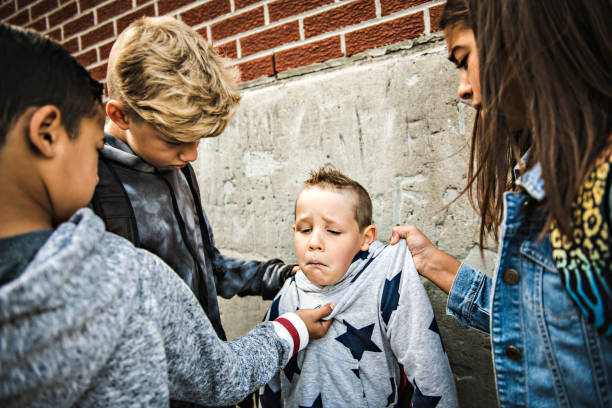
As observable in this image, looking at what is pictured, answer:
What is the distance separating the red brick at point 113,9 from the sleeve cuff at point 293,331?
2.55m

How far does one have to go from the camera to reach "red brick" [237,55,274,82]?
7.74 ft

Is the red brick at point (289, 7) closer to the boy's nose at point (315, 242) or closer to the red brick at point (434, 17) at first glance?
the red brick at point (434, 17)

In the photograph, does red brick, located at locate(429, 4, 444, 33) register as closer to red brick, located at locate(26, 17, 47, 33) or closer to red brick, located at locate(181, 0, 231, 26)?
red brick, located at locate(181, 0, 231, 26)

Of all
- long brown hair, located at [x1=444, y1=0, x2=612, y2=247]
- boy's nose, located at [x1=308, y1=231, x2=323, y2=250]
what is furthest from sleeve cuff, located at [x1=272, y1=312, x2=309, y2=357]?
long brown hair, located at [x1=444, y1=0, x2=612, y2=247]

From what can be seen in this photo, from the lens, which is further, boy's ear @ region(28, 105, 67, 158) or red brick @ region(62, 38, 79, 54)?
red brick @ region(62, 38, 79, 54)

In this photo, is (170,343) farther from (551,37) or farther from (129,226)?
(551,37)

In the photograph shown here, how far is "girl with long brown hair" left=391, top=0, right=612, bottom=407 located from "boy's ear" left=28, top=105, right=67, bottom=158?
1.07 m

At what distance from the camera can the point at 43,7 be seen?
333 centimetres

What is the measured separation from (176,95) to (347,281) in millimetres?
1001

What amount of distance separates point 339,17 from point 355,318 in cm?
156

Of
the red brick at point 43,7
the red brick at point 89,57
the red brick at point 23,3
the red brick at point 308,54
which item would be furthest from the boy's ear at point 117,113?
the red brick at point 23,3

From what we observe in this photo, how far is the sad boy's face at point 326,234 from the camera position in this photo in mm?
1650

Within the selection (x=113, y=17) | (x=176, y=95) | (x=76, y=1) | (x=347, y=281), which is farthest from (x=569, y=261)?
(x=76, y=1)

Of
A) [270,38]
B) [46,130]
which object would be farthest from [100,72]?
[46,130]
